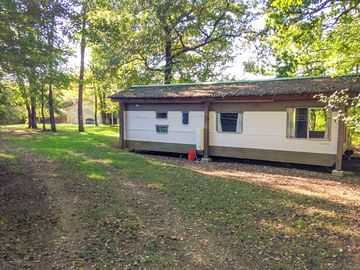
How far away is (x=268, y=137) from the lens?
11.2 metres

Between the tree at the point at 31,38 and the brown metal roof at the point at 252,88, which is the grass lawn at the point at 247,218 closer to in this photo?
the tree at the point at 31,38

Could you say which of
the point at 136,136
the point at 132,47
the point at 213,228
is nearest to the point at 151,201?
the point at 213,228

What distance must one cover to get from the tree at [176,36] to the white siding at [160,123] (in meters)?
Answer: 5.41

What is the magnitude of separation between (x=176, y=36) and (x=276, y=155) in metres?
12.4

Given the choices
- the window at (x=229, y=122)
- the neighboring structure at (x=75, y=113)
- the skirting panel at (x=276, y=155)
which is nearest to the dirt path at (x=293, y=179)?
the skirting panel at (x=276, y=155)

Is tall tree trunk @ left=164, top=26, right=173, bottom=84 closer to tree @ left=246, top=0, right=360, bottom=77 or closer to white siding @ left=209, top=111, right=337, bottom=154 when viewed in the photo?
white siding @ left=209, top=111, right=337, bottom=154

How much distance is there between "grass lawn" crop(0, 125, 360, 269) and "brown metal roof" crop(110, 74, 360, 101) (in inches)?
155

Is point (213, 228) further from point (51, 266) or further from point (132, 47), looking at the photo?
point (132, 47)

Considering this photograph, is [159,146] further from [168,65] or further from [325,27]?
[168,65]

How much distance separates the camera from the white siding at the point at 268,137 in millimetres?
10156

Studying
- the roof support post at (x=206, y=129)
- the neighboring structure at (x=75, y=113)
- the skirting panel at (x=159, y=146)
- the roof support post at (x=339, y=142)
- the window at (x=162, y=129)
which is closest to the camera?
the roof support post at (x=339, y=142)

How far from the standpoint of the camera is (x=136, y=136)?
14.4 meters

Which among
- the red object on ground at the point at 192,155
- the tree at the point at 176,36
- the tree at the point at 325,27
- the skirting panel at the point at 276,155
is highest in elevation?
the tree at the point at 176,36

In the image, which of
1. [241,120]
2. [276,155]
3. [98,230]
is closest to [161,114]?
[241,120]
